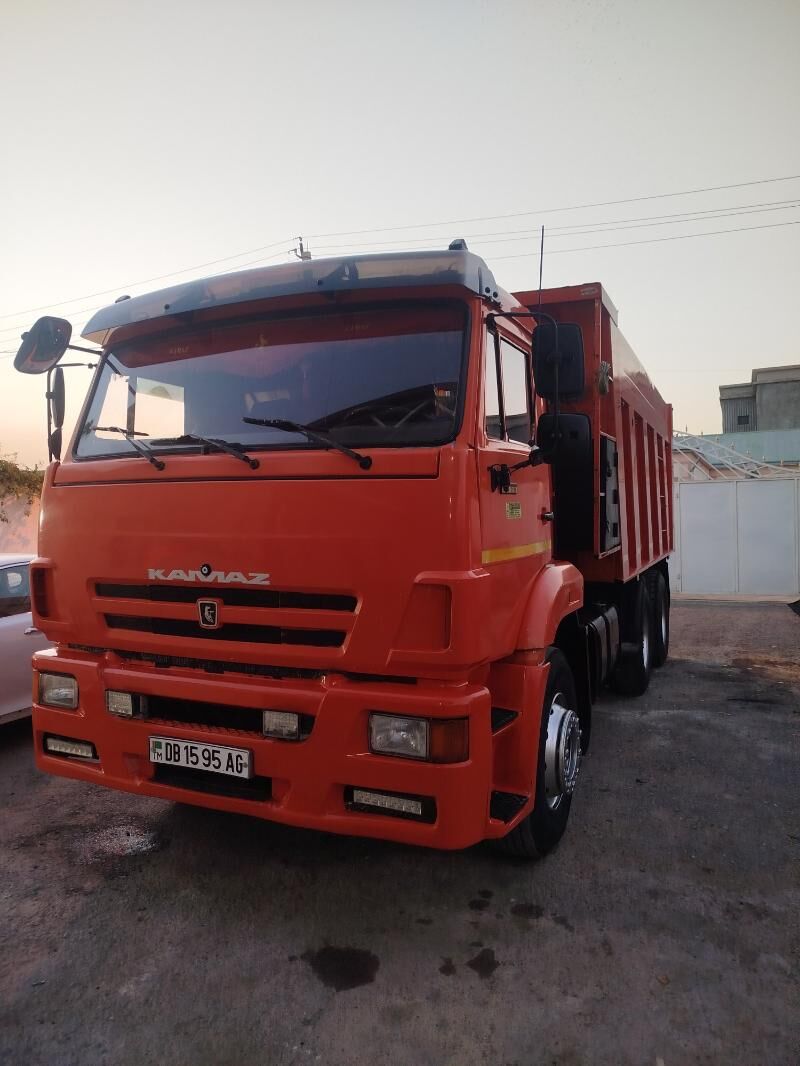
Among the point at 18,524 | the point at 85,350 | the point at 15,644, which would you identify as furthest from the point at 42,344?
the point at 18,524

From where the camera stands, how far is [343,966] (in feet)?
9.23

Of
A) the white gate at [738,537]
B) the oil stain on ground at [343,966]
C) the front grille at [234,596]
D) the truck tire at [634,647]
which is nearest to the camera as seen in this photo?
the oil stain on ground at [343,966]

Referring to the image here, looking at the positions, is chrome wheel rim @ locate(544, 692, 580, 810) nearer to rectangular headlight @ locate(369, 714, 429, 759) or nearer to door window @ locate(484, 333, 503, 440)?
rectangular headlight @ locate(369, 714, 429, 759)

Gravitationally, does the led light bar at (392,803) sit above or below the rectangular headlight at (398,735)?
below

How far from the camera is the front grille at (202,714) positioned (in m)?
3.09

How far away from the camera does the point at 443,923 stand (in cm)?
313

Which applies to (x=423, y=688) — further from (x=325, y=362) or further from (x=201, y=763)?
(x=325, y=362)

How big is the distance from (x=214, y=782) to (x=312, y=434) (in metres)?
1.55

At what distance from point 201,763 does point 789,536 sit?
16.0m

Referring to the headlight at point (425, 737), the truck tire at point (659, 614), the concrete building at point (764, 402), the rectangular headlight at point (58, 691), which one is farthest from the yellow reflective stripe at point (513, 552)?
the concrete building at point (764, 402)

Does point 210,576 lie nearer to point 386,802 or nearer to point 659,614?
point 386,802

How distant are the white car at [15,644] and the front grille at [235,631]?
7.04 feet

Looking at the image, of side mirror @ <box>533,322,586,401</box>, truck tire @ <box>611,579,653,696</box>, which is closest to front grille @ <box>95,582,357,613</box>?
side mirror @ <box>533,322,586,401</box>

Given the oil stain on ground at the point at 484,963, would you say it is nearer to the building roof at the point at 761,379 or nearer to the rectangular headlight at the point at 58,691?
the rectangular headlight at the point at 58,691
